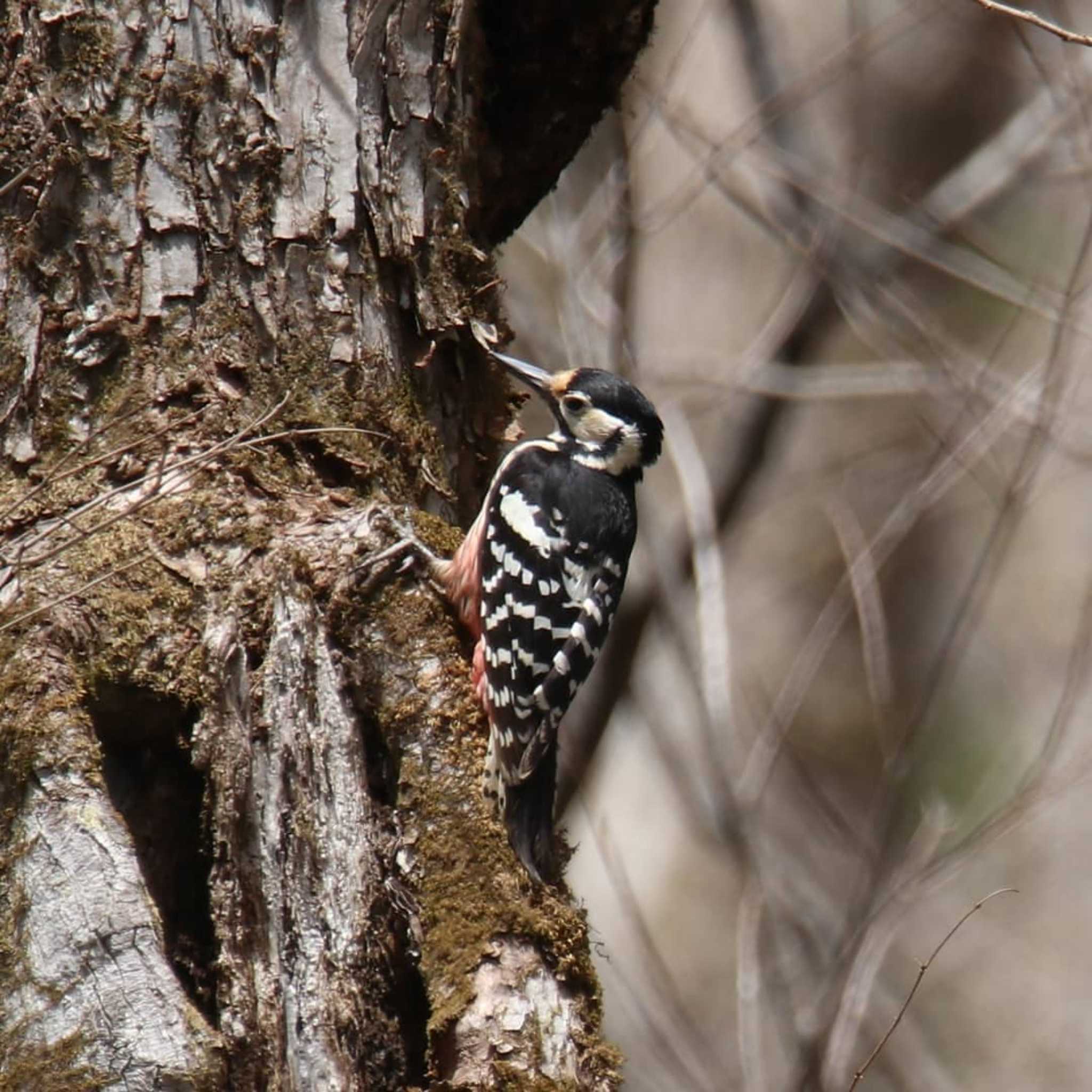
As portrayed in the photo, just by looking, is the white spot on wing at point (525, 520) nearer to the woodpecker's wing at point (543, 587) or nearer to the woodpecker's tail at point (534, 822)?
the woodpecker's wing at point (543, 587)

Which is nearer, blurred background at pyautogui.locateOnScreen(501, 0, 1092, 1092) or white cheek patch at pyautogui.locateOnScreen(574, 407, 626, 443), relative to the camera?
white cheek patch at pyautogui.locateOnScreen(574, 407, 626, 443)

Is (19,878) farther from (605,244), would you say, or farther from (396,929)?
(605,244)

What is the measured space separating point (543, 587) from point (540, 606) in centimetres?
7

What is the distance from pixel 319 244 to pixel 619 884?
3221mm

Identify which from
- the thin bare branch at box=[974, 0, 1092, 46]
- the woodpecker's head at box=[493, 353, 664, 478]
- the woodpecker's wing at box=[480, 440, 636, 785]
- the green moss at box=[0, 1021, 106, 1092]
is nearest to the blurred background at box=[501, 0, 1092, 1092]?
the woodpecker's head at box=[493, 353, 664, 478]

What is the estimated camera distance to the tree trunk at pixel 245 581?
9.22 feet

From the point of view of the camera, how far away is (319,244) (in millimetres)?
3523

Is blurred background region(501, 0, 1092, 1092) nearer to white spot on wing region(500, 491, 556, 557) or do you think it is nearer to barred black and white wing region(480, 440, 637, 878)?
barred black and white wing region(480, 440, 637, 878)

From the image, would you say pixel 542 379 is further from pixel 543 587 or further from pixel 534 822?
pixel 534 822

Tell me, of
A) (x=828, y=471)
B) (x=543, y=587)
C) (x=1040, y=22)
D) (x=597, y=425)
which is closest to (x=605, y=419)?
(x=597, y=425)

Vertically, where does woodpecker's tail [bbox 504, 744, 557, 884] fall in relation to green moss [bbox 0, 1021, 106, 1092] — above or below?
above

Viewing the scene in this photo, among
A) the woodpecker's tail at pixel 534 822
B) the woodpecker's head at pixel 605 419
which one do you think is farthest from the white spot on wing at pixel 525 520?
the woodpecker's tail at pixel 534 822

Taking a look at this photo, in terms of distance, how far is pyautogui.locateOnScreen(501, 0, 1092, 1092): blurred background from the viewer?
570 cm

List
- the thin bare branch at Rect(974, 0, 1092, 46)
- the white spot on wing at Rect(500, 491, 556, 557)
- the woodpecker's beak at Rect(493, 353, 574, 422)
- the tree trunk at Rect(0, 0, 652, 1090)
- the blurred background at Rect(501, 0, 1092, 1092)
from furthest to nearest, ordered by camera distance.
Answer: the blurred background at Rect(501, 0, 1092, 1092) → the woodpecker's beak at Rect(493, 353, 574, 422) → the white spot on wing at Rect(500, 491, 556, 557) → the tree trunk at Rect(0, 0, 652, 1090) → the thin bare branch at Rect(974, 0, 1092, 46)
